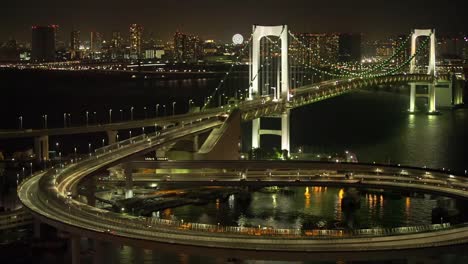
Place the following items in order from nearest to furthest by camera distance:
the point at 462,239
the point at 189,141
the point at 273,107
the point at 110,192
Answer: the point at 462,239 < the point at 110,192 < the point at 189,141 < the point at 273,107

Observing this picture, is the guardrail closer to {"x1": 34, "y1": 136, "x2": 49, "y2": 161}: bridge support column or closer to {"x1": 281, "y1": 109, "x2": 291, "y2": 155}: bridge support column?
{"x1": 34, "y1": 136, "x2": 49, "y2": 161}: bridge support column

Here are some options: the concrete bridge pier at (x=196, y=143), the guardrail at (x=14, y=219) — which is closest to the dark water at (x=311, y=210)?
the concrete bridge pier at (x=196, y=143)

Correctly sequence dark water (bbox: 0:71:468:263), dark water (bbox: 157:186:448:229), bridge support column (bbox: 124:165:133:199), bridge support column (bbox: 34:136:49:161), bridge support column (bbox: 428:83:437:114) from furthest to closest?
bridge support column (bbox: 428:83:437:114) → bridge support column (bbox: 34:136:49:161) → bridge support column (bbox: 124:165:133:199) → dark water (bbox: 157:186:448:229) → dark water (bbox: 0:71:468:263)

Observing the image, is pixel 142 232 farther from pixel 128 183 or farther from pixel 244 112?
pixel 244 112

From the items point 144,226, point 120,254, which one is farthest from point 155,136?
point 144,226

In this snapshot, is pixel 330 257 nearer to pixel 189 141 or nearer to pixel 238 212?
pixel 238 212

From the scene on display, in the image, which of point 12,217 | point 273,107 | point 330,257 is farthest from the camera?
point 273,107

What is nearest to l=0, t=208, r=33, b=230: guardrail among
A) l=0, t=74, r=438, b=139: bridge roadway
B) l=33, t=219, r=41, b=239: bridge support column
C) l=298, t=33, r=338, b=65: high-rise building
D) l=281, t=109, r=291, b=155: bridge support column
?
l=33, t=219, r=41, b=239: bridge support column
